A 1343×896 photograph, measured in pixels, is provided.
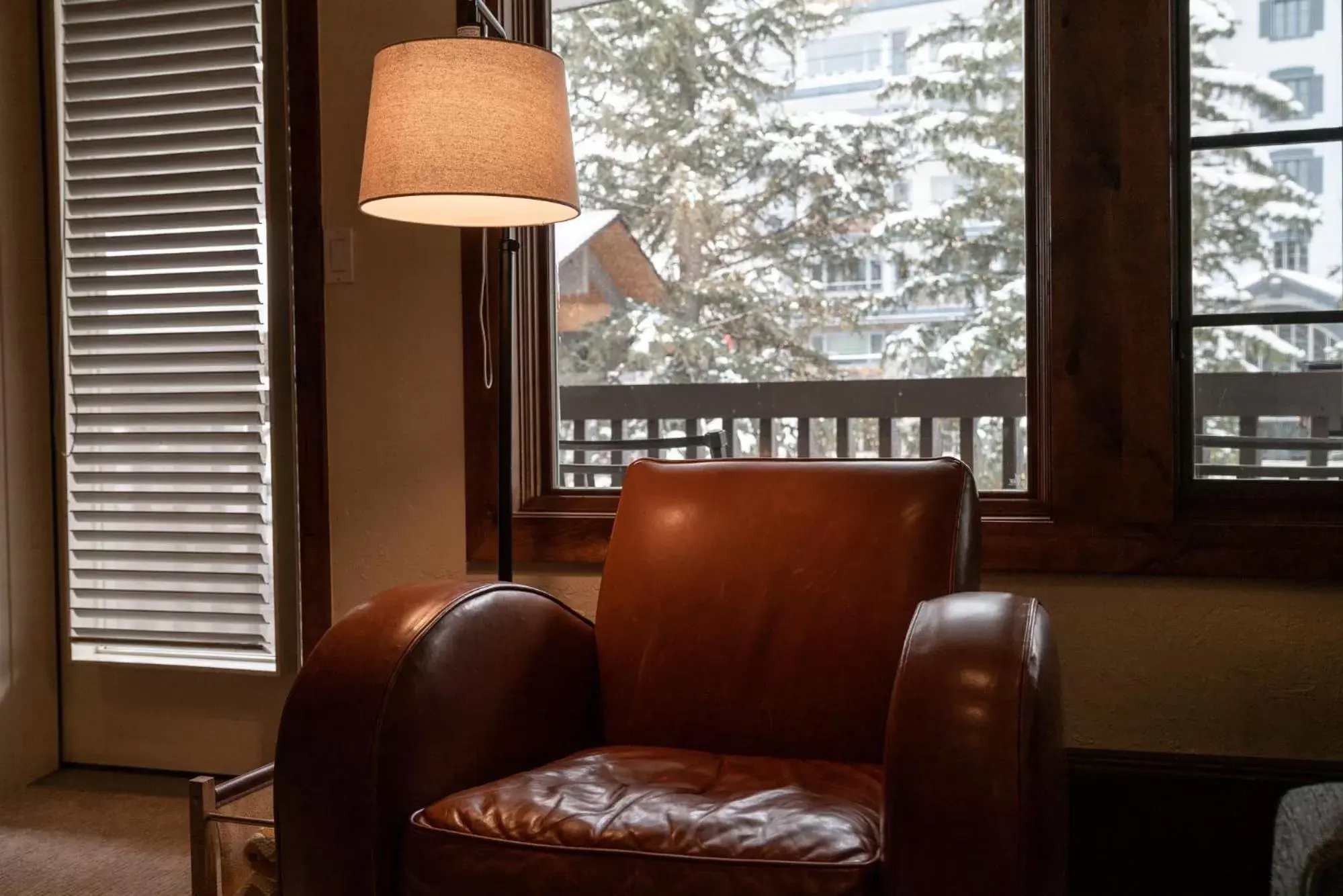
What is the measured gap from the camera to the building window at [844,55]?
3.15 meters

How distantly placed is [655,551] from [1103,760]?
97 centimetres

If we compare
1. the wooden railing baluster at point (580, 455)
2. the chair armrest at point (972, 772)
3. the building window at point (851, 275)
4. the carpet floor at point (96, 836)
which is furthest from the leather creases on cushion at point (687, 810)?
the building window at point (851, 275)

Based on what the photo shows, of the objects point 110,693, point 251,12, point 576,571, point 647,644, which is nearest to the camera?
point 647,644

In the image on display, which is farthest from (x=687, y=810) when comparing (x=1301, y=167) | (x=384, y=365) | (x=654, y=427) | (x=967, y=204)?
(x=967, y=204)

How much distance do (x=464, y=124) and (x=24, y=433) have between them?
1611 millimetres

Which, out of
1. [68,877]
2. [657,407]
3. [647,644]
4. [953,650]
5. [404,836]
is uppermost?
[657,407]

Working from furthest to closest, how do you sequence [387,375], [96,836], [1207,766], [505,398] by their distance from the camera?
[387,375], [96,836], [505,398], [1207,766]

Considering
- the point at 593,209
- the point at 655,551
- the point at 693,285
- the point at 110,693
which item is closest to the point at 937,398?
the point at 693,285

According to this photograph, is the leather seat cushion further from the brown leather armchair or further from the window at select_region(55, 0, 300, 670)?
the window at select_region(55, 0, 300, 670)

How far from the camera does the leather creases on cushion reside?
4.16 feet

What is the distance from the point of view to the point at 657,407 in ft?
10.7

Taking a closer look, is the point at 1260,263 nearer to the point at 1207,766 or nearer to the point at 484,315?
the point at 1207,766

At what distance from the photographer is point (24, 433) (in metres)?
2.73

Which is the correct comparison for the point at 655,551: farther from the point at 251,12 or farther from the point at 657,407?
the point at 251,12
